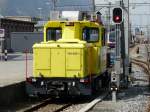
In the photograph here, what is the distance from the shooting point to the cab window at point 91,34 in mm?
20969

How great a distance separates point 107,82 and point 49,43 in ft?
20.3

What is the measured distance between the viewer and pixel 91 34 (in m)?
21.1

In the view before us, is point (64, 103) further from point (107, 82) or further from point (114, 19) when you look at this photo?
point (107, 82)

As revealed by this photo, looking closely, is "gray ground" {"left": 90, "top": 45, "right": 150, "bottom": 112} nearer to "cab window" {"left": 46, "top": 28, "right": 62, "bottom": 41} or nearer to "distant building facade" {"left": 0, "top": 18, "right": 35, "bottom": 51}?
"cab window" {"left": 46, "top": 28, "right": 62, "bottom": 41}

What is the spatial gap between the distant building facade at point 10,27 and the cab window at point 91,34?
2237 inches

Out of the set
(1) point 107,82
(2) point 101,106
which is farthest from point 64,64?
(1) point 107,82

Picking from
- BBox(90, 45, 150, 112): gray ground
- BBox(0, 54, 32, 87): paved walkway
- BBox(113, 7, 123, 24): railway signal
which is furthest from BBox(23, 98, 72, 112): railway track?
BBox(113, 7, 123, 24): railway signal

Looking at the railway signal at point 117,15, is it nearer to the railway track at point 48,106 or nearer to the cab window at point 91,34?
the cab window at point 91,34

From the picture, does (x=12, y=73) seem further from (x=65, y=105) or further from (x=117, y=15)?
(x=65, y=105)

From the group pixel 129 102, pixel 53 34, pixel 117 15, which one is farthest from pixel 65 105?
pixel 117 15

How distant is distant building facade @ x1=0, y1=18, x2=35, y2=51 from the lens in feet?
274

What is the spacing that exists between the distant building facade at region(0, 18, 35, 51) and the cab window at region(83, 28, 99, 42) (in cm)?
5681

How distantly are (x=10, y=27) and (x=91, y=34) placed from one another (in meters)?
73.7

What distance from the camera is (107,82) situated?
2456 cm
